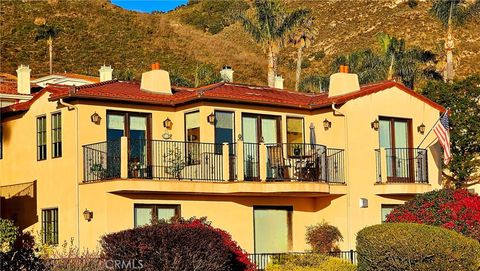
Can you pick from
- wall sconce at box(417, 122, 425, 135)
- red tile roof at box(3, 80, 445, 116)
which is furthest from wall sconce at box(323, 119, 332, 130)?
wall sconce at box(417, 122, 425, 135)

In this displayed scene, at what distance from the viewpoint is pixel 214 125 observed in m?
29.2

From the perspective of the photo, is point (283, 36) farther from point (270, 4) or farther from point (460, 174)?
point (460, 174)

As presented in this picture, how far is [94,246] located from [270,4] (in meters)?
32.0

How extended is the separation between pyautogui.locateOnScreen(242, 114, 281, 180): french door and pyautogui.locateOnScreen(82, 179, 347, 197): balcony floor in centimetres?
70

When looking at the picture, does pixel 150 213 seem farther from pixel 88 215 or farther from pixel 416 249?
pixel 416 249

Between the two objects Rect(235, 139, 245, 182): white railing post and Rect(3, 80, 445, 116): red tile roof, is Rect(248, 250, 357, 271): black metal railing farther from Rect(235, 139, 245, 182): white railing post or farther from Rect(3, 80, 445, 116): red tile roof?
Rect(3, 80, 445, 116): red tile roof

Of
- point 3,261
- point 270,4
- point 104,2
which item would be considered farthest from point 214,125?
point 104,2

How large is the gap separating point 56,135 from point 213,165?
15.6ft

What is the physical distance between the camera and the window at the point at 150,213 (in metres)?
27.5

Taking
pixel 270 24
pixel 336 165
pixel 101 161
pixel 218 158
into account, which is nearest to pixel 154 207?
pixel 101 161

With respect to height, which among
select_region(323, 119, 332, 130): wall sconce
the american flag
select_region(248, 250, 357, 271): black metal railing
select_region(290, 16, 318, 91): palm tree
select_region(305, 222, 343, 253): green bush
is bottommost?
select_region(248, 250, 357, 271): black metal railing

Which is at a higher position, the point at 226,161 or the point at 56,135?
the point at 56,135

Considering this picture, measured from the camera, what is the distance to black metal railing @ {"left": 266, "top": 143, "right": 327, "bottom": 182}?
29548 mm

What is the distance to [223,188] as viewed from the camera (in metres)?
28.2
